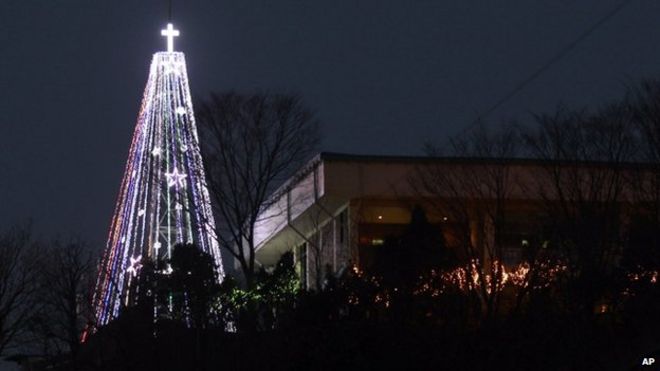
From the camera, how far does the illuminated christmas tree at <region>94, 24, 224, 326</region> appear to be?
126ft

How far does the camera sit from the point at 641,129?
30375 mm

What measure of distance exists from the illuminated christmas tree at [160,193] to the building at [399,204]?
3818 millimetres

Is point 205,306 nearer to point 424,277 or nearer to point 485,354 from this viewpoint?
point 424,277

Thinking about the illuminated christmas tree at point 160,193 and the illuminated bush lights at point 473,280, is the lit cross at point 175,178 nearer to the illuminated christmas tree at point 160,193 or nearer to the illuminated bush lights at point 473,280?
the illuminated christmas tree at point 160,193

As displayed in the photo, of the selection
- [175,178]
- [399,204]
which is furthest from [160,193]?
[399,204]

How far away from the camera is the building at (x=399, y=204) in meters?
33.6

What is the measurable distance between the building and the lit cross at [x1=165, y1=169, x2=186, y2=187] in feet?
14.3

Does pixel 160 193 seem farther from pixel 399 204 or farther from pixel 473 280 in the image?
pixel 473 280

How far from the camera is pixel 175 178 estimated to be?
39.1 metres

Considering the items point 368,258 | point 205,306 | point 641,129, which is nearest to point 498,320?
point 641,129

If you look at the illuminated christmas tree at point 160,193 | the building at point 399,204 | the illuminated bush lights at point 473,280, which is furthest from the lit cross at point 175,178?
the illuminated bush lights at point 473,280

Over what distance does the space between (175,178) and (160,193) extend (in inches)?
49.9

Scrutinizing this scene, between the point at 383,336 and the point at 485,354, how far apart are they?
209 centimetres

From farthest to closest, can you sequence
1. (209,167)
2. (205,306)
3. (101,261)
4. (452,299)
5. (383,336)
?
(101,261)
(209,167)
(205,306)
(452,299)
(383,336)
